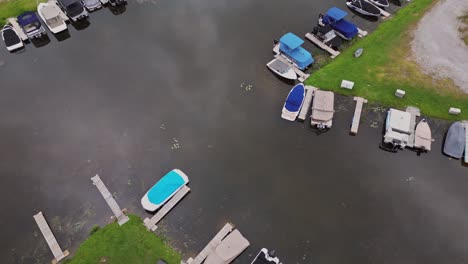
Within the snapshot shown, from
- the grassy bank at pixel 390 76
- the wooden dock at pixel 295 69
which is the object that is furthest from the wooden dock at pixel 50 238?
the grassy bank at pixel 390 76

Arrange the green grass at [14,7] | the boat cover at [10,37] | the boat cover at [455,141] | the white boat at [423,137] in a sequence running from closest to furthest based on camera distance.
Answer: the boat cover at [455,141] < the white boat at [423,137] < the boat cover at [10,37] < the green grass at [14,7]

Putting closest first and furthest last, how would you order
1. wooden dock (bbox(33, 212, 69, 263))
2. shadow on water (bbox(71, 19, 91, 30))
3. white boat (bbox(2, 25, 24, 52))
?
wooden dock (bbox(33, 212, 69, 263)), white boat (bbox(2, 25, 24, 52)), shadow on water (bbox(71, 19, 91, 30))

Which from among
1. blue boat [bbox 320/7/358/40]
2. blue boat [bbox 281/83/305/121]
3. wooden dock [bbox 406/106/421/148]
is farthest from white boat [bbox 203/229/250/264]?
blue boat [bbox 320/7/358/40]

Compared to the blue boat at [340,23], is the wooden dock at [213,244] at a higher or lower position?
lower

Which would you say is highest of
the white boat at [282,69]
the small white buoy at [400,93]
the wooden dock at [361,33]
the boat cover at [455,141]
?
the wooden dock at [361,33]

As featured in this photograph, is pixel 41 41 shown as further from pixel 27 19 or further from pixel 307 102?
pixel 307 102

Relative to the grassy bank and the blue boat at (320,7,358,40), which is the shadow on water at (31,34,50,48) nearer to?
the grassy bank

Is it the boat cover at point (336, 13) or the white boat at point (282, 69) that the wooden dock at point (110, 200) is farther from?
the boat cover at point (336, 13)
